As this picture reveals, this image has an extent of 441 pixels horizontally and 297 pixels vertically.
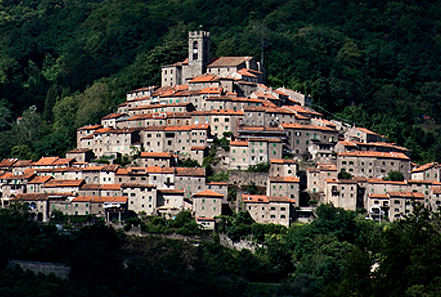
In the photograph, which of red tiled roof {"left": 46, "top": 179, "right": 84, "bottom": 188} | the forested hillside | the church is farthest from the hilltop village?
the forested hillside

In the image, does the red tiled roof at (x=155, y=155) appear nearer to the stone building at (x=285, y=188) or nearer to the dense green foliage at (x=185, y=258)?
the dense green foliage at (x=185, y=258)

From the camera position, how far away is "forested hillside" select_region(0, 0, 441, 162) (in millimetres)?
81625

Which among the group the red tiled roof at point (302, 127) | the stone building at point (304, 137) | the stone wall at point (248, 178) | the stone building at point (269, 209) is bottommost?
the stone building at point (269, 209)

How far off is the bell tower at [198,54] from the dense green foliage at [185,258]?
76.4 feet

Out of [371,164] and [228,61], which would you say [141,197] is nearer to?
[371,164]

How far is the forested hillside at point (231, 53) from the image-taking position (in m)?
81.6

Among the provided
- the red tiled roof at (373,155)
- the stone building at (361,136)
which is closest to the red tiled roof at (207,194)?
the red tiled roof at (373,155)

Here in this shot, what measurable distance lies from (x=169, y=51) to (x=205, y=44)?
5516mm

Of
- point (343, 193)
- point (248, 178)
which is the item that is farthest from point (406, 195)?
point (248, 178)

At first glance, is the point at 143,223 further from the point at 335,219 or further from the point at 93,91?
the point at 93,91

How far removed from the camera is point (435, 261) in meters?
31.2

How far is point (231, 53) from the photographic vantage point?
286ft

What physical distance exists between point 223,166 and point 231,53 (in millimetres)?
25531

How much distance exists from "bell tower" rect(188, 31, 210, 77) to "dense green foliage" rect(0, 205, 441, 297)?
23.3m
